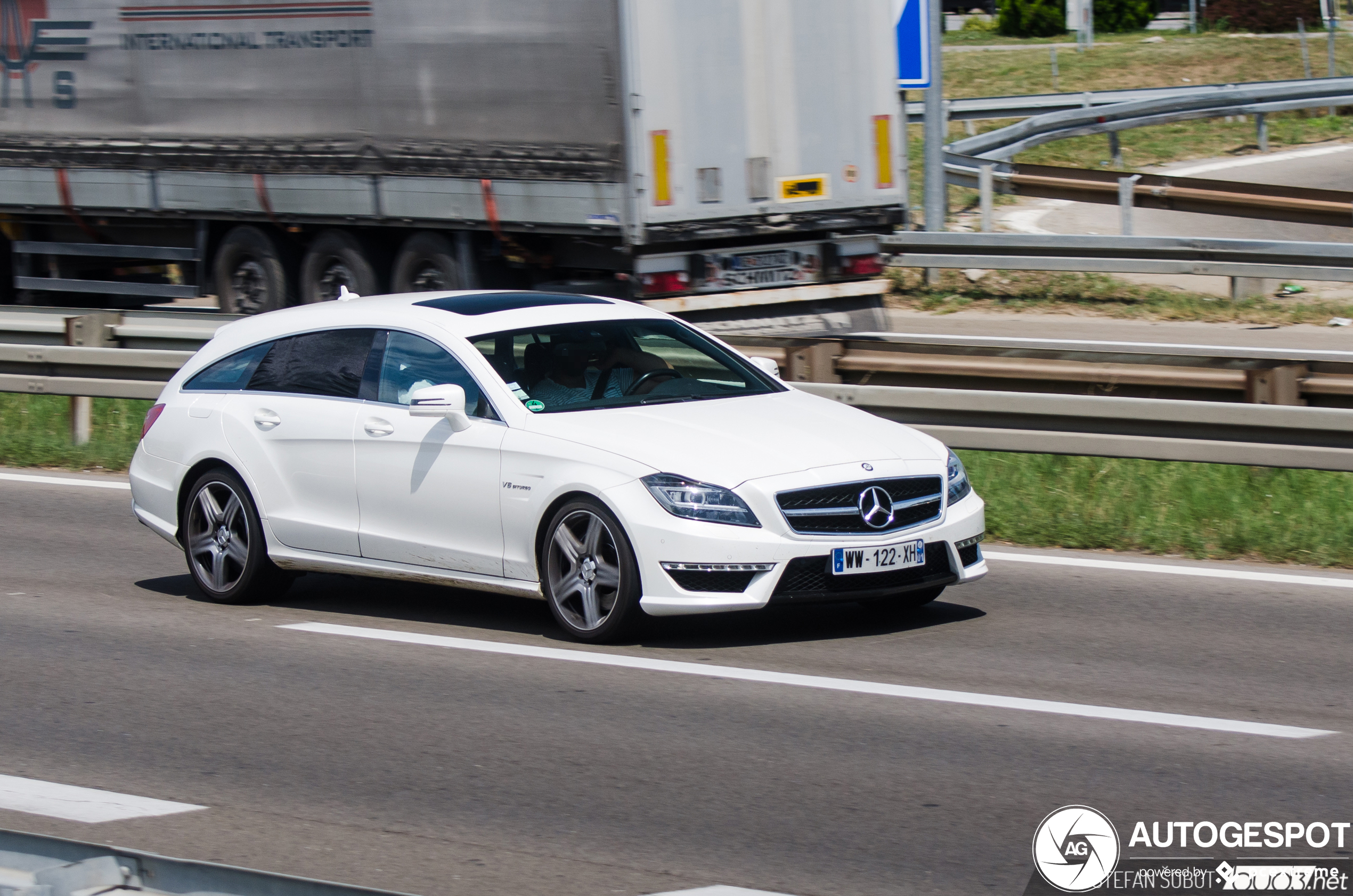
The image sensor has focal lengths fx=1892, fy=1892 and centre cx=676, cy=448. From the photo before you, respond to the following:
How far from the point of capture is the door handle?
8297 mm

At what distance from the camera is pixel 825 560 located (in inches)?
288

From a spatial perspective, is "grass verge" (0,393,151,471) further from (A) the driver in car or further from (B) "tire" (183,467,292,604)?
(A) the driver in car

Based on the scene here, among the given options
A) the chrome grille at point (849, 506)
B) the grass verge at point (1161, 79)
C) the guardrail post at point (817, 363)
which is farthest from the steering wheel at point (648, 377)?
the grass verge at point (1161, 79)

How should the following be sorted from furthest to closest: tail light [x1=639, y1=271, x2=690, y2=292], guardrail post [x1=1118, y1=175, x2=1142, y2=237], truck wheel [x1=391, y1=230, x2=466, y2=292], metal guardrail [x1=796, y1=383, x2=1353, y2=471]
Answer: guardrail post [x1=1118, y1=175, x2=1142, y2=237], truck wheel [x1=391, y1=230, x2=466, y2=292], tail light [x1=639, y1=271, x2=690, y2=292], metal guardrail [x1=796, y1=383, x2=1353, y2=471]

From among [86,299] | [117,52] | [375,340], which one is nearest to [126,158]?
[117,52]

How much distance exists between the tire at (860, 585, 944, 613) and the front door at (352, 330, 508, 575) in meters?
1.65

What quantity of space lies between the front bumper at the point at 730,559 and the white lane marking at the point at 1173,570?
2232mm

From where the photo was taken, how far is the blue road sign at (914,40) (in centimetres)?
1812

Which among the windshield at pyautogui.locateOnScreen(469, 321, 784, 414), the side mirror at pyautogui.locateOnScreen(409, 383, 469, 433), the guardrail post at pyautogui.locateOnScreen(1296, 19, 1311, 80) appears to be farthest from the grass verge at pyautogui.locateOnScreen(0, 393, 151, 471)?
the guardrail post at pyautogui.locateOnScreen(1296, 19, 1311, 80)

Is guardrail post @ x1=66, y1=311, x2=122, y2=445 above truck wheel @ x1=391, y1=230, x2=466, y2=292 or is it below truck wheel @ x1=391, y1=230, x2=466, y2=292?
below

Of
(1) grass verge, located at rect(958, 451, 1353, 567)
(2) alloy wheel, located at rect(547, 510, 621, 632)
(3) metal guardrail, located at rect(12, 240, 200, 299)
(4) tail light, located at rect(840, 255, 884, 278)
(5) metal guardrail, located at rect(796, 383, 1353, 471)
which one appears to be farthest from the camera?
(3) metal guardrail, located at rect(12, 240, 200, 299)

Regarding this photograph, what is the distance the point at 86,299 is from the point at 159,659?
1528cm

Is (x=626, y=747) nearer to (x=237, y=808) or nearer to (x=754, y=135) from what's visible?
(x=237, y=808)

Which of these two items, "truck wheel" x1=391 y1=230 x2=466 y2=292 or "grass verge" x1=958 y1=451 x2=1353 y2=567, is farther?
"truck wheel" x1=391 y1=230 x2=466 y2=292
